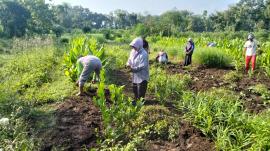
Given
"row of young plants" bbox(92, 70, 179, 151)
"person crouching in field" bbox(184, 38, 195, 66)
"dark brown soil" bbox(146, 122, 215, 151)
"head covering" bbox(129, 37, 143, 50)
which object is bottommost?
"dark brown soil" bbox(146, 122, 215, 151)

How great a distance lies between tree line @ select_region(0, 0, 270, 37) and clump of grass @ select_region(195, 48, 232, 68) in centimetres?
1697

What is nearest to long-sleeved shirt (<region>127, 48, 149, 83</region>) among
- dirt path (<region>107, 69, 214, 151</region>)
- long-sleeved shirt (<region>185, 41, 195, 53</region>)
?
dirt path (<region>107, 69, 214, 151</region>)

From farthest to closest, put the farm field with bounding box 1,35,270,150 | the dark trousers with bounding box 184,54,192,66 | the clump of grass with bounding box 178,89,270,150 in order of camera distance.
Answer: the dark trousers with bounding box 184,54,192,66 → the farm field with bounding box 1,35,270,150 → the clump of grass with bounding box 178,89,270,150

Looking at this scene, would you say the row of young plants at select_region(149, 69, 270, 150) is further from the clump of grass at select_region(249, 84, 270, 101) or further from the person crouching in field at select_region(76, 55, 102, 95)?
the clump of grass at select_region(249, 84, 270, 101)

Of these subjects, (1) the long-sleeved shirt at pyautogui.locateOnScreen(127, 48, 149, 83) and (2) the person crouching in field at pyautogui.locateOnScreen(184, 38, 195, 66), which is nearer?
(1) the long-sleeved shirt at pyautogui.locateOnScreen(127, 48, 149, 83)

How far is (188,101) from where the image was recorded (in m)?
6.39

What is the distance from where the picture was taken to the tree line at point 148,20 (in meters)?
27.1

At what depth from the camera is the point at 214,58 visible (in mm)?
13211

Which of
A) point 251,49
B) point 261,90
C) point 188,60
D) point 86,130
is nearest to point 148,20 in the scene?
point 188,60

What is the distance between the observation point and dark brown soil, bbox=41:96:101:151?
5.13 metres

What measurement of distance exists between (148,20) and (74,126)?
111ft

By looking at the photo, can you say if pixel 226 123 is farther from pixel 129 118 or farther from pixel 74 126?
pixel 74 126

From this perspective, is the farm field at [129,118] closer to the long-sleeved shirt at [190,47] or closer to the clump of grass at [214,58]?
the clump of grass at [214,58]

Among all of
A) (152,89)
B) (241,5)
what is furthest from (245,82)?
(241,5)
